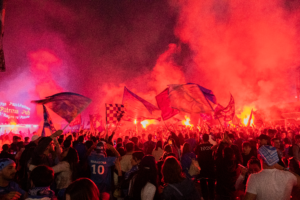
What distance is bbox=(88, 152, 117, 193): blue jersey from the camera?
4125 millimetres

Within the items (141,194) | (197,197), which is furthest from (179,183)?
(141,194)

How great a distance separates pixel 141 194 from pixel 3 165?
2113 millimetres

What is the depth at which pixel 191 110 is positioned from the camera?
27.6 feet

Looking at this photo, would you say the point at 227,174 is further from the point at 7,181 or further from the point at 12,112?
the point at 12,112

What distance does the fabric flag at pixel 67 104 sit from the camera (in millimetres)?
6973

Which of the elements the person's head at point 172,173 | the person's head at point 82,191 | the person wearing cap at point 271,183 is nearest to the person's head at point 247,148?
the person wearing cap at point 271,183

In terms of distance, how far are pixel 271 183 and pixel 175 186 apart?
131 cm

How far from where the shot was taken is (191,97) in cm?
837

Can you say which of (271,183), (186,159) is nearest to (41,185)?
(271,183)

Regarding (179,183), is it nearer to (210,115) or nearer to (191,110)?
(191,110)

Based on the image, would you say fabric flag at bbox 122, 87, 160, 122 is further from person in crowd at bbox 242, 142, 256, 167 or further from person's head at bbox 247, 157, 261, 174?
person's head at bbox 247, 157, 261, 174

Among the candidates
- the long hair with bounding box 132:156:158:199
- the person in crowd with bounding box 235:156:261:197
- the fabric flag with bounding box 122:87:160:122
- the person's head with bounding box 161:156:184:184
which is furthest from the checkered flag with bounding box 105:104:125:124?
the person's head with bounding box 161:156:184:184

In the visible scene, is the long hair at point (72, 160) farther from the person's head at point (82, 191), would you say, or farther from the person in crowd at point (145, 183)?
the person's head at point (82, 191)

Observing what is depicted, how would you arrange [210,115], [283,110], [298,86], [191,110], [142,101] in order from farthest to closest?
[298,86] → [283,110] → [210,115] → [142,101] → [191,110]
